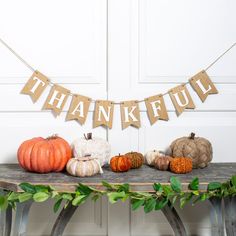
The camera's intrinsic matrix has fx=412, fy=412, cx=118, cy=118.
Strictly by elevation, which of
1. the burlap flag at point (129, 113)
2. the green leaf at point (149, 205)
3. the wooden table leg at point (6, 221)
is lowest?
the wooden table leg at point (6, 221)

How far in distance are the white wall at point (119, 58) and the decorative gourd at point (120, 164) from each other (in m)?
0.25

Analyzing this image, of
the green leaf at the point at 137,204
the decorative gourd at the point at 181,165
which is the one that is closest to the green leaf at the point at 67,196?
the green leaf at the point at 137,204

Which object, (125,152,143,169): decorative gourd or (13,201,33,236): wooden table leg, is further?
(125,152,143,169): decorative gourd

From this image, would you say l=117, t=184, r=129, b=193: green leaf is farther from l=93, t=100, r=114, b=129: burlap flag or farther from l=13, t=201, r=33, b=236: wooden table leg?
l=93, t=100, r=114, b=129: burlap flag

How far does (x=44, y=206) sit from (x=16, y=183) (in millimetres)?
503

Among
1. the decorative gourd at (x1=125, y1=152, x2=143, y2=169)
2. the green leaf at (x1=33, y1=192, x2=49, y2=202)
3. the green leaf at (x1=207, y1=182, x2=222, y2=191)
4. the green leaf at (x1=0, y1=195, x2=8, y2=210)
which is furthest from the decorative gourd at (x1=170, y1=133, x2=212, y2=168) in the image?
the green leaf at (x1=0, y1=195, x2=8, y2=210)

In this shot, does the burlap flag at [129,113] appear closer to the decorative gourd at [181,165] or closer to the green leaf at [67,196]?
the decorative gourd at [181,165]

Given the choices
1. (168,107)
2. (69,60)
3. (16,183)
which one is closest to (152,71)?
(168,107)

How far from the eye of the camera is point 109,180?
1.60 m

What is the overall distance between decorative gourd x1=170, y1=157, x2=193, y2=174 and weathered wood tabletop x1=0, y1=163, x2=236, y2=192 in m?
0.02

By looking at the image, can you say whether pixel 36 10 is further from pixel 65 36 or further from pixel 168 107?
pixel 168 107

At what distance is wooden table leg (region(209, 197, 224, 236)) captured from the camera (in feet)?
5.24

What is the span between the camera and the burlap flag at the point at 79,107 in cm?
195

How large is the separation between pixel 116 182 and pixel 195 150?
1.36 feet
